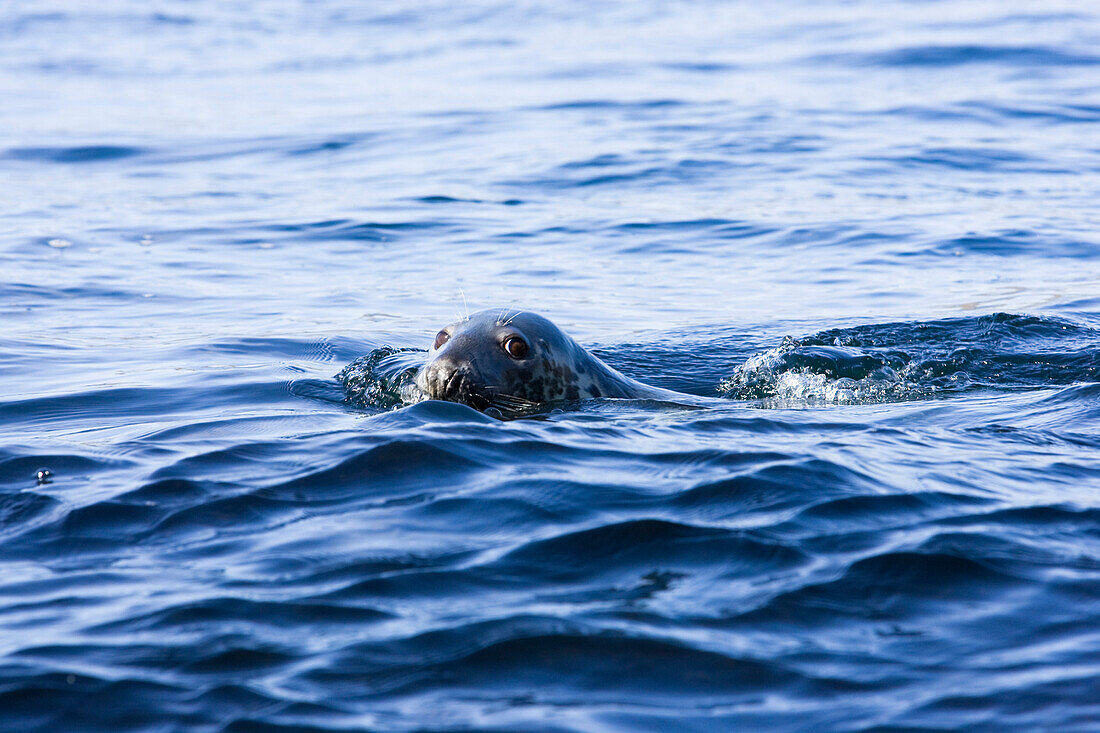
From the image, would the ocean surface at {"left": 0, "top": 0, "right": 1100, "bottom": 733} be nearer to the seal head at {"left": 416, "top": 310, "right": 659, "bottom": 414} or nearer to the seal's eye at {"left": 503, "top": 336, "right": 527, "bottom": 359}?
the seal head at {"left": 416, "top": 310, "right": 659, "bottom": 414}

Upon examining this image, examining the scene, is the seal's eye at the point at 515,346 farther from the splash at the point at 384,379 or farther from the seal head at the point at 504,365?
the splash at the point at 384,379

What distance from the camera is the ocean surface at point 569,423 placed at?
3051 millimetres

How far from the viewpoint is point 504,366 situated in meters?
5.57

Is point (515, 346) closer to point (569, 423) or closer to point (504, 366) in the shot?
point (504, 366)

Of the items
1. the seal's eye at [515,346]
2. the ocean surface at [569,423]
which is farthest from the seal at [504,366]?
the ocean surface at [569,423]

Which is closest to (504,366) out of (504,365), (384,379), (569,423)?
(504,365)

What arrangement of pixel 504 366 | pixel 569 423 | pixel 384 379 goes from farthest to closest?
pixel 384 379
pixel 504 366
pixel 569 423

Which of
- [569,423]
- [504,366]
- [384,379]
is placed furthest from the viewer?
[384,379]

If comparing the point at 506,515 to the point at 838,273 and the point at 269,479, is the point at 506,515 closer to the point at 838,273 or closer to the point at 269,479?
the point at 269,479

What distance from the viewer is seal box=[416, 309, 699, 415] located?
552cm

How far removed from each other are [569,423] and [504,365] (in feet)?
1.43

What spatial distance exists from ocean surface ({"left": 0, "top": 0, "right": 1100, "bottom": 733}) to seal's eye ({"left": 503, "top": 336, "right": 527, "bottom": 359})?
354 mm

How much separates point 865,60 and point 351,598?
20.7 metres

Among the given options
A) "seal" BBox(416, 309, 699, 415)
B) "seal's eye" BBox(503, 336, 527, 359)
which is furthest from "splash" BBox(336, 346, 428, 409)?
"seal's eye" BBox(503, 336, 527, 359)
